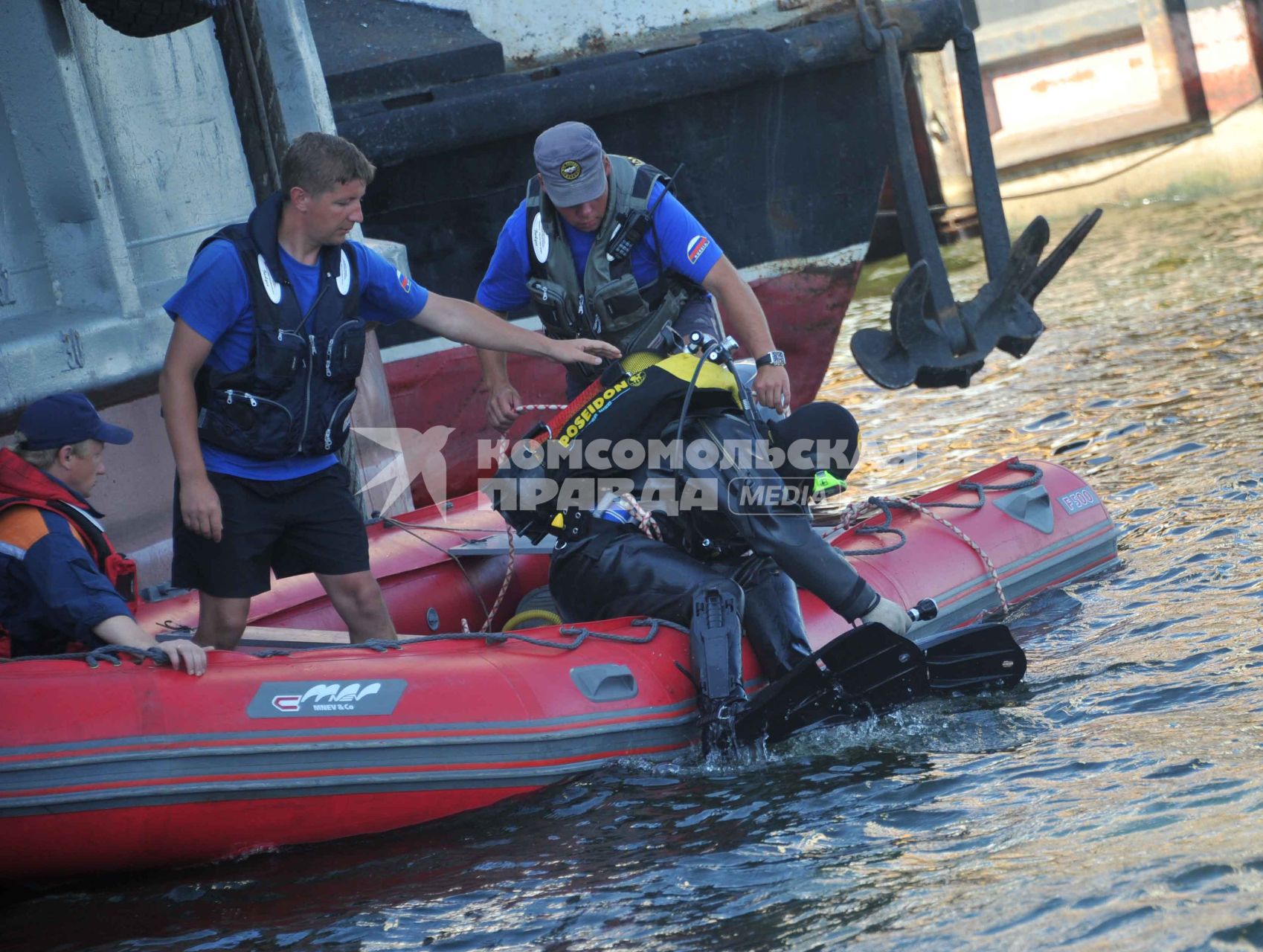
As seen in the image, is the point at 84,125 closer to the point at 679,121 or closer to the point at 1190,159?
the point at 679,121

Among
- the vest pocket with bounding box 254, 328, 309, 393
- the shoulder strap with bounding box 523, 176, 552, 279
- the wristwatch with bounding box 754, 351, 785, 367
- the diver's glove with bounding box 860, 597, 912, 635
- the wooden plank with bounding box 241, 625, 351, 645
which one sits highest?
the shoulder strap with bounding box 523, 176, 552, 279

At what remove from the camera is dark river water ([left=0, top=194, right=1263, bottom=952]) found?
285 centimetres

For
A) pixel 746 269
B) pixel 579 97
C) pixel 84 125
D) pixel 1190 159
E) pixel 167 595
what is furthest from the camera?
pixel 1190 159

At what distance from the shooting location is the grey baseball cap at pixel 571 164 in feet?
13.1

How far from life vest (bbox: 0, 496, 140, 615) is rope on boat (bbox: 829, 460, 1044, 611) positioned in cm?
202

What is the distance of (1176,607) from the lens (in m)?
4.31

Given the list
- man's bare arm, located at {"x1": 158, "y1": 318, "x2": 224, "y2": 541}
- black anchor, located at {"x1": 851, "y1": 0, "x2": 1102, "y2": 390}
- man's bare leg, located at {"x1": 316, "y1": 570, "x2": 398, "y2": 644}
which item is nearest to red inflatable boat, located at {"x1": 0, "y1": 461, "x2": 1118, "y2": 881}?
Result: man's bare leg, located at {"x1": 316, "y1": 570, "x2": 398, "y2": 644}

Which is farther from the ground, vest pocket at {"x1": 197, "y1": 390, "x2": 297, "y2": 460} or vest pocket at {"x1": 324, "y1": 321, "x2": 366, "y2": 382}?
vest pocket at {"x1": 324, "y1": 321, "x2": 366, "y2": 382}

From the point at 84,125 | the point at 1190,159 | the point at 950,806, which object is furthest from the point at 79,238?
the point at 1190,159

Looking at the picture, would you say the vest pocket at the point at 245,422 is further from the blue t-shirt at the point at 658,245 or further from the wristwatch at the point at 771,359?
the wristwatch at the point at 771,359

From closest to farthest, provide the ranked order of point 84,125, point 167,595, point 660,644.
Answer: point 660,644
point 167,595
point 84,125

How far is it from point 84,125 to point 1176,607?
358 centimetres

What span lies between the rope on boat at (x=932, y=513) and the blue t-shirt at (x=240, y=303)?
5.11 ft

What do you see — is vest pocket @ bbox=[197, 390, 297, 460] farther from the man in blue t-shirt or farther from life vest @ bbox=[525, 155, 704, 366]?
life vest @ bbox=[525, 155, 704, 366]
